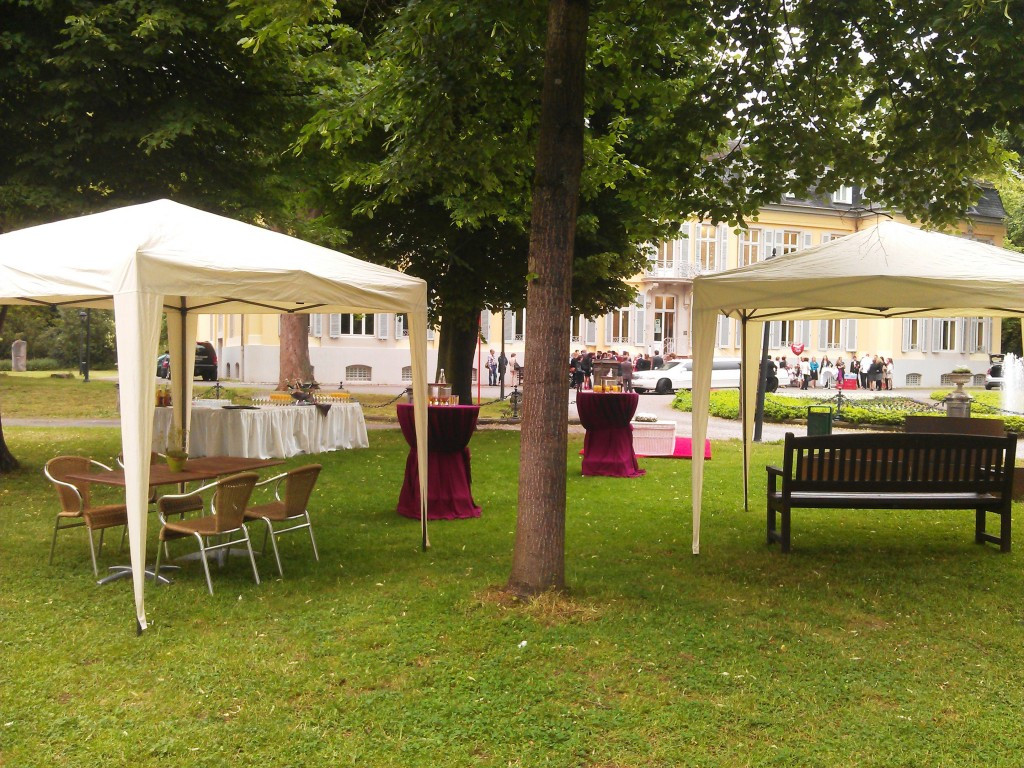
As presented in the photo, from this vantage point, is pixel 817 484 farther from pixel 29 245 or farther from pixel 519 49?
pixel 29 245

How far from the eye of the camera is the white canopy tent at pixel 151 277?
5.41m

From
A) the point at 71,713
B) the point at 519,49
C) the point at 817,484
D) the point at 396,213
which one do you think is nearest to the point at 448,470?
the point at 817,484

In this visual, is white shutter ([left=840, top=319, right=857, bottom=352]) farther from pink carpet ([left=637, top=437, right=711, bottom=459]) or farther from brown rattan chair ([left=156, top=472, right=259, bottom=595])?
brown rattan chair ([left=156, top=472, right=259, bottom=595])

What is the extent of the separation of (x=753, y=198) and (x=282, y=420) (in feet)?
26.6

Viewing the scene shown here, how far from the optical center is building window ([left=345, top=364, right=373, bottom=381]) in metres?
37.0

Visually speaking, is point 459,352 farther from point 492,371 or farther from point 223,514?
point 492,371

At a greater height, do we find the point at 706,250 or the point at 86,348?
the point at 706,250

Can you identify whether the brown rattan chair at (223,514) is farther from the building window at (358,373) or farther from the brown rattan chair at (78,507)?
the building window at (358,373)

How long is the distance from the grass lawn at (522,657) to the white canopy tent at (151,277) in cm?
72

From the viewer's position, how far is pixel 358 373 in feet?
122

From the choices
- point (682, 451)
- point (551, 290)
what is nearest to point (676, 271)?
point (682, 451)

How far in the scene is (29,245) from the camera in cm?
629

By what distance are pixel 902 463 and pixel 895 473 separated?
10cm

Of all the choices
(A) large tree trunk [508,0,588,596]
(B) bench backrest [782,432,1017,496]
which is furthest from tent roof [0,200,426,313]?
(B) bench backrest [782,432,1017,496]
